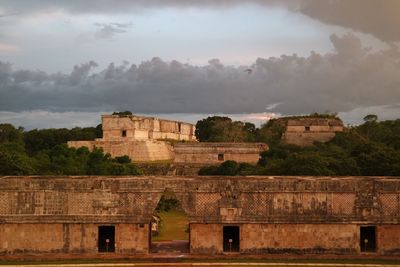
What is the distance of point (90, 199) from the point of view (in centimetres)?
1825

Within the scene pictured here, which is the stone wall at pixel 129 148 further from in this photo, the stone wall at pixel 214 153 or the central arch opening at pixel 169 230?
the central arch opening at pixel 169 230

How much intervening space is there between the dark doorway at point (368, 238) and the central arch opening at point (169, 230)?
5948mm

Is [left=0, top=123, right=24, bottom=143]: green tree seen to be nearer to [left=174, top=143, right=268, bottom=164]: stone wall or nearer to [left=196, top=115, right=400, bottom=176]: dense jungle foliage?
[left=196, top=115, right=400, bottom=176]: dense jungle foliage

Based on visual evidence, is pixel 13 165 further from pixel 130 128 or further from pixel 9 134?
pixel 9 134

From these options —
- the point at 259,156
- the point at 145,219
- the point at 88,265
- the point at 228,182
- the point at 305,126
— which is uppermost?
the point at 305,126

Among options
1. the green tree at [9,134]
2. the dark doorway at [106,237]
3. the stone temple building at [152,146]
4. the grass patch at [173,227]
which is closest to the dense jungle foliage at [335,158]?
the stone temple building at [152,146]

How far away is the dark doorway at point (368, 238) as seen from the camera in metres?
19.0

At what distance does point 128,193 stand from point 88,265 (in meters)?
2.67

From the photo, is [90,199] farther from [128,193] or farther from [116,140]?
[116,140]

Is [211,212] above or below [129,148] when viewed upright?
below

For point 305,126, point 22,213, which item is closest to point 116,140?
point 305,126

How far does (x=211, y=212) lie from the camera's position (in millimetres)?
18281

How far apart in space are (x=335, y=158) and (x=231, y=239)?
17355mm

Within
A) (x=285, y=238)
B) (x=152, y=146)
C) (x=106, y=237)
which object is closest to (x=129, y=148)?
(x=152, y=146)
